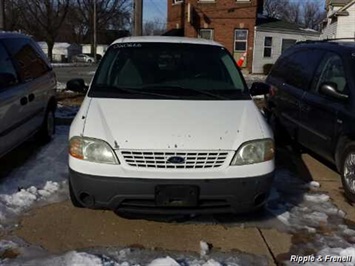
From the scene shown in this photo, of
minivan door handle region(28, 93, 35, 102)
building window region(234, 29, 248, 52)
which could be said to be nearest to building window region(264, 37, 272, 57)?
building window region(234, 29, 248, 52)

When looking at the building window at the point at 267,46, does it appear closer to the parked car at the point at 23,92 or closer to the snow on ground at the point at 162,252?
the parked car at the point at 23,92

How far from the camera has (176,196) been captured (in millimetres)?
3857

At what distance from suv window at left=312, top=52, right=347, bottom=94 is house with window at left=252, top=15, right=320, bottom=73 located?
24345 millimetres

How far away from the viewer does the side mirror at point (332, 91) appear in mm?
5457

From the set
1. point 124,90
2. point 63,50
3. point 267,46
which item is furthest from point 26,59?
Answer: point 63,50

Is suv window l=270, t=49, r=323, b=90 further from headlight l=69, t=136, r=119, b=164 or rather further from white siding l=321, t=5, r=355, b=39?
white siding l=321, t=5, r=355, b=39

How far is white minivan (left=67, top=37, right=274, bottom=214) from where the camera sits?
12.6 ft

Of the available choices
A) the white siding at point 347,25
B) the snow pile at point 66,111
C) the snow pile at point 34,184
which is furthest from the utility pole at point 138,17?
the white siding at point 347,25

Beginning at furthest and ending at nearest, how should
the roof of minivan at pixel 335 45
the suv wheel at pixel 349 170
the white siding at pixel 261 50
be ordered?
the white siding at pixel 261 50, the roof of minivan at pixel 335 45, the suv wheel at pixel 349 170

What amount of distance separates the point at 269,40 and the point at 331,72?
26025 mm

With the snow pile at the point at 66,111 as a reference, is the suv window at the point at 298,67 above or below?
above

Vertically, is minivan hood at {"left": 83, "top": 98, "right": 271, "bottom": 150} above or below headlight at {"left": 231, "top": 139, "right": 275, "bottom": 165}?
above

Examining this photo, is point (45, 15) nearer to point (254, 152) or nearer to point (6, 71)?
point (6, 71)

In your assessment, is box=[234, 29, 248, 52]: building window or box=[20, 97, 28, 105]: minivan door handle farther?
box=[234, 29, 248, 52]: building window
